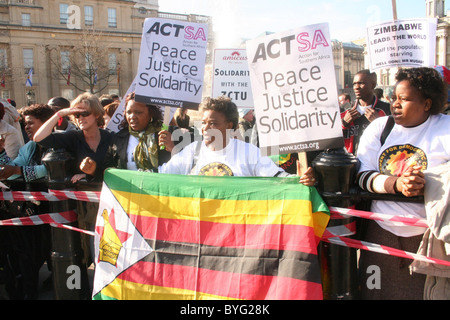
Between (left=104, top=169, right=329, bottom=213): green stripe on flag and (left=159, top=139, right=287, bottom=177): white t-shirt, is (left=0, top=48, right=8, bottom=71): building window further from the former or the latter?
(left=159, top=139, right=287, bottom=177): white t-shirt

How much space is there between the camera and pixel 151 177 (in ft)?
9.14

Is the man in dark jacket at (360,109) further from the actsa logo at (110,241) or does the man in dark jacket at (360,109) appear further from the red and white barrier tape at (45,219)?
the red and white barrier tape at (45,219)

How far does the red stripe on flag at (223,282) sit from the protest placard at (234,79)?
390 cm

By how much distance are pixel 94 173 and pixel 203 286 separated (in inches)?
51.0

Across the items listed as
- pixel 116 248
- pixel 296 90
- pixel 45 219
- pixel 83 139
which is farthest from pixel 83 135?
pixel 296 90

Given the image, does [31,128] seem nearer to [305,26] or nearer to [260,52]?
[260,52]

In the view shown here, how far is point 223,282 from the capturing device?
2.50 meters

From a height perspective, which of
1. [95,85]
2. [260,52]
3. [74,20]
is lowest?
[260,52]

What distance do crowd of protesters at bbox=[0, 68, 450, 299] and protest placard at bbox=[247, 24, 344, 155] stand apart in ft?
0.55

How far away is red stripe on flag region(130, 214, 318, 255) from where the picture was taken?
2355 mm

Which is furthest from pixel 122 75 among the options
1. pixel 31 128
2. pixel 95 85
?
pixel 31 128

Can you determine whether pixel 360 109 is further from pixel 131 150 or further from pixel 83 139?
pixel 83 139

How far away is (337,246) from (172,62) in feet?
8.07

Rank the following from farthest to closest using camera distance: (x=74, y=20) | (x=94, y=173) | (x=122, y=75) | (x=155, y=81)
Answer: (x=122, y=75) → (x=74, y=20) → (x=155, y=81) → (x=94, y=173)
